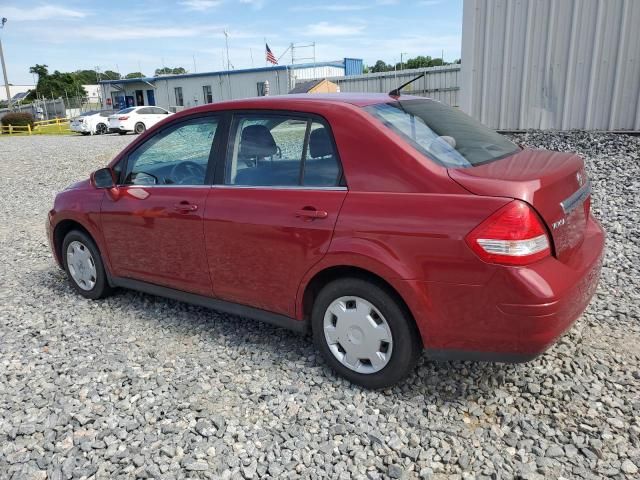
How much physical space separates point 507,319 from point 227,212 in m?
1.87

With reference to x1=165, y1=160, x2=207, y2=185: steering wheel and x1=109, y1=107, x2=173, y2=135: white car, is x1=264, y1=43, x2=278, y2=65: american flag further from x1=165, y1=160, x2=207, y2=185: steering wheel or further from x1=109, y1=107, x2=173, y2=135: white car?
x1=165, y1=160, x2=207, y2=185: steering wheel

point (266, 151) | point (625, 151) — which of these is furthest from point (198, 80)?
point (266, 151)

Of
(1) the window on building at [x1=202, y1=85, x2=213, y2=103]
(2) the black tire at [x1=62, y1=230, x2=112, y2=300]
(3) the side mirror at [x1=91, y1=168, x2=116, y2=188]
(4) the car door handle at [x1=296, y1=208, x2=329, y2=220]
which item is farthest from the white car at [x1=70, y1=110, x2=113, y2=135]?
(4) the car door handle at [x1=296, y1=208, x2=329, y2=220]

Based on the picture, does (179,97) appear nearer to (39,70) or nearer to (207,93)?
(207,93)

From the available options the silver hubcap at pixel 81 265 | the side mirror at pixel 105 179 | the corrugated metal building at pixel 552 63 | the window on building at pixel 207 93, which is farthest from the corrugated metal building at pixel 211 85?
the side mirror at pixel 105 179

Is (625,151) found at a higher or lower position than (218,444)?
higher

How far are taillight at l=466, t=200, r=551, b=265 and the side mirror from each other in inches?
119

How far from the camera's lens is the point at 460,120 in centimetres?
347

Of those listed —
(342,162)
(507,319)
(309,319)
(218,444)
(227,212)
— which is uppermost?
(342,162)

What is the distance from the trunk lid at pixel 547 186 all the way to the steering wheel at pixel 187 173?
185cm

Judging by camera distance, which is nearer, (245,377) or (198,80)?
(245,377)

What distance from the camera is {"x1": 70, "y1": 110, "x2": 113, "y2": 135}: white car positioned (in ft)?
91.5

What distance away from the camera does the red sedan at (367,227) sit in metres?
2.55

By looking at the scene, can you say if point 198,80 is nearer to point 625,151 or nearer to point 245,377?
point 625,151
